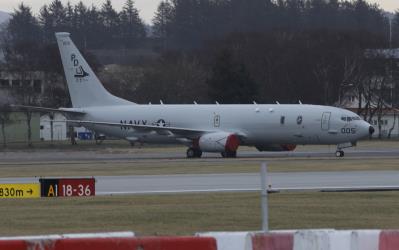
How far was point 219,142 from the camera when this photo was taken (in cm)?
5038

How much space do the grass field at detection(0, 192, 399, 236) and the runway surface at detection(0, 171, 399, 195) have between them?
2262 mm

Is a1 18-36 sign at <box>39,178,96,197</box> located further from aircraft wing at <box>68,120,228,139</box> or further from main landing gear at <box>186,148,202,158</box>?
aircraft wing at <box>68,120,228,139</box>

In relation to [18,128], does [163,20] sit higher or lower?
higher

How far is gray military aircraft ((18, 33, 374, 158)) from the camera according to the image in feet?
164

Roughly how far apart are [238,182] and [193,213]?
9.86 meters

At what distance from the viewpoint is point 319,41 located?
326 feet

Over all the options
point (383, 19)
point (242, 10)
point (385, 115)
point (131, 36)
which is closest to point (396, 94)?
point (385, 115)

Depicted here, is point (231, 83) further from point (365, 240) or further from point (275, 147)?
point (365, 240)

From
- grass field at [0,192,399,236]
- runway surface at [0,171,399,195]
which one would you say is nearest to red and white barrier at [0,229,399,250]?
grass field at [0,192,399,236]

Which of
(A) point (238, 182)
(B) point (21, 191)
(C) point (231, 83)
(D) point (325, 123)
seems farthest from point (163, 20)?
(B) point (21, 191)

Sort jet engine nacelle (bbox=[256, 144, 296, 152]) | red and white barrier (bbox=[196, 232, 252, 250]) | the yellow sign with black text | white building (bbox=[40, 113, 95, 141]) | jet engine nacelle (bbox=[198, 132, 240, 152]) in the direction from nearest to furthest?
red and white barrier (bbox=[196, 232, 252, 250]) → the yellow sign with black text → jet engine nacelle (bbox=[198, 132, 240, 152]) → jet engine nacelle (bbox=[256, 144, 296, 152]) → white building (bbox=[40, 113, 95, 141])

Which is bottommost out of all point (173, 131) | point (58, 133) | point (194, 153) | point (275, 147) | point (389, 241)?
point (58, 133)

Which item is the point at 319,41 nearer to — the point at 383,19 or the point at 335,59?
the point at 335,59

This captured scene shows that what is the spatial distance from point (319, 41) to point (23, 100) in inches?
1146
